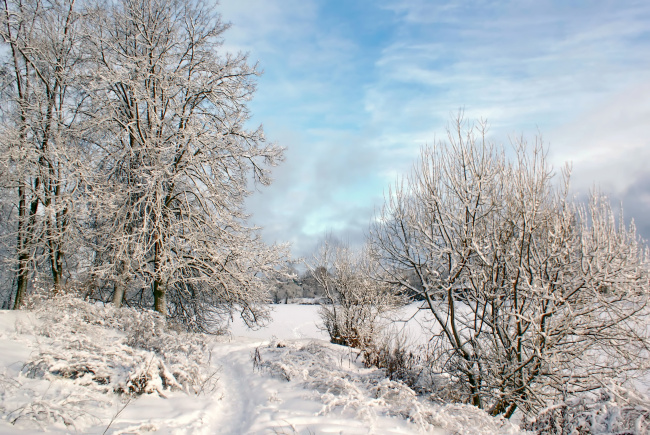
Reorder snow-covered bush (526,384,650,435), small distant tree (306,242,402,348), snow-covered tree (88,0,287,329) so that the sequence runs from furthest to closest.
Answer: small distant tree (306,242,402,348), snow-covered tree (88,0,287,329), snow-covered bush (526,384,650,435)

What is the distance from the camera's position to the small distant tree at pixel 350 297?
11.3m

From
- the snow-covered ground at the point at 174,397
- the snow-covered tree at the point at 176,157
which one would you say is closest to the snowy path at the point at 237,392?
the snow-covered ground at the point at 174,397

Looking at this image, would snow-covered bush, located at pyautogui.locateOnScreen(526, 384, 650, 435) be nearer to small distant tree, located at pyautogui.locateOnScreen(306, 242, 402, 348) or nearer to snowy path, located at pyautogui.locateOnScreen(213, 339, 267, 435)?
snowy path, located at pyautogui.locateOnScreen(213, 339, 267, 435)

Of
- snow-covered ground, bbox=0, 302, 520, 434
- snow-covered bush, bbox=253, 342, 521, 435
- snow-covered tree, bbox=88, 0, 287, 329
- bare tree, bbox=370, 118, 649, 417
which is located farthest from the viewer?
snow-covered tree, bbox=88, 0, 287, 329

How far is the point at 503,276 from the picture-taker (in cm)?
609

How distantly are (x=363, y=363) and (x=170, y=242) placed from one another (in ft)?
19.5

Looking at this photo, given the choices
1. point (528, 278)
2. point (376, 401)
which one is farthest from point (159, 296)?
point (528, 278)

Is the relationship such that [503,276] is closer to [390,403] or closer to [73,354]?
[390,403]

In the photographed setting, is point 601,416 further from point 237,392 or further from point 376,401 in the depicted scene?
point 237,392

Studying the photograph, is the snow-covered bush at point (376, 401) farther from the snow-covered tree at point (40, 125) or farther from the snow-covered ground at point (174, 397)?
the snow-covered tree at point (40, 125)

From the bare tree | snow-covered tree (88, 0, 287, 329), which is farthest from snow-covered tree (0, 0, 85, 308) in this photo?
the bare tree

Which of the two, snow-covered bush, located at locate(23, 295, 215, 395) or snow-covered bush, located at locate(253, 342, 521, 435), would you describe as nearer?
snow-covered bush, located at locate(253, 342, 521, 435)

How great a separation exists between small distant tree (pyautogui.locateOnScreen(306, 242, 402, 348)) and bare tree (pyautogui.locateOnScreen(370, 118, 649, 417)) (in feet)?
14.1

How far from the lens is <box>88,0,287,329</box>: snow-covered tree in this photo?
9750mm
